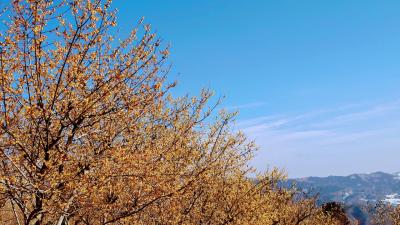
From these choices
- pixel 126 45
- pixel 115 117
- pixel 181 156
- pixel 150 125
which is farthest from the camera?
pixel 181 156

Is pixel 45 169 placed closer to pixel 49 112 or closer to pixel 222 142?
pixel 49 112

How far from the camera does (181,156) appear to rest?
1468cm

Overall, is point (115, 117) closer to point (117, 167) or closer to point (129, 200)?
point (117, 167)

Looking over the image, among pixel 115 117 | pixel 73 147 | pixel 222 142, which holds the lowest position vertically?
pixel 73 147

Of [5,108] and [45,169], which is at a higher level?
[5,108]

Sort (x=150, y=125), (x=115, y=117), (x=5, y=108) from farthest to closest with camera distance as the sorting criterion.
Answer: (x=150, y=125), (x=115, y=117), (x=5, y=108)

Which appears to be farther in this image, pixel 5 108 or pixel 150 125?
pixel 150 125

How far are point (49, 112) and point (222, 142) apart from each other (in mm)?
9669

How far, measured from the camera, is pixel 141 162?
378 inches

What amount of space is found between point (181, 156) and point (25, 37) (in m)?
7.12

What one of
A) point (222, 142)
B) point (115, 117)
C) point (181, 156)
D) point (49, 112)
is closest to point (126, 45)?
point (115, 117)

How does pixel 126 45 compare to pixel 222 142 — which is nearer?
pixel 126 45

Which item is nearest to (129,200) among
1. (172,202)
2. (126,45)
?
(172,202)

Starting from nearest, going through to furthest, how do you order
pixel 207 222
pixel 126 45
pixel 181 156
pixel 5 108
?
pixel 5 108
pixel 126 45
pixel 181 156
pixel 207 222
